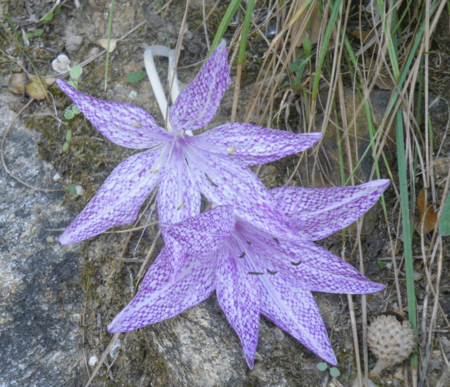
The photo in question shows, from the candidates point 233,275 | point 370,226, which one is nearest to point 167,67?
point 233,275

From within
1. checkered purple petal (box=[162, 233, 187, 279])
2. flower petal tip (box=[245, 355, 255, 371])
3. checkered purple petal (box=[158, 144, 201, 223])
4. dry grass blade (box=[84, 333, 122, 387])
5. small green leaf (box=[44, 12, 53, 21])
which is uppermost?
small green leaf (box=[44, 12, 53, 21])

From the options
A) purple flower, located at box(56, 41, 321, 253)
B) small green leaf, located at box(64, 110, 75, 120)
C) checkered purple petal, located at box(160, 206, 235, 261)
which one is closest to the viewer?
checkered purple petal, located at box(160, 206, 235, 261)

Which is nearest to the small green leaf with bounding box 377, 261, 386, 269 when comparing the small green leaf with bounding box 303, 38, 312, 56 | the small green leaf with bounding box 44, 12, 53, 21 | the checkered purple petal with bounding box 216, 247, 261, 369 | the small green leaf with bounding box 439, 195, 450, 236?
the small green leaf with bounding box 439, 195, 450, 236

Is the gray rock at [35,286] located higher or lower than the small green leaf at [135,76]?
lower

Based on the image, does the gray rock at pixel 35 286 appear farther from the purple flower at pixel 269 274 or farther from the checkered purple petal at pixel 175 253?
the checkered purple petal at pixel 175 253

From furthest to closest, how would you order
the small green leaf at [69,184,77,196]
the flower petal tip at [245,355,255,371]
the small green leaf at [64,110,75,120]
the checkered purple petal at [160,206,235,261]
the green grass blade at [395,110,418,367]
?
the small green leaf at [64,110,75,120], the small green leaf at [69,184,77,196], the green grass blade at [395,110,418,367], the flower petal tip at [245,355,255,371], the checkered purple petal at [160,206,235,261]

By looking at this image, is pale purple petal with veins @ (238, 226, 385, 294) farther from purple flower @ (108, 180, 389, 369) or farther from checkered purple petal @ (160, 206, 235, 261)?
checkered purple petal @ (160, 206, 235, 261)

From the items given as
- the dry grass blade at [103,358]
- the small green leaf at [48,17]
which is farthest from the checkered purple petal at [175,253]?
the small green leaf at [48,17]
